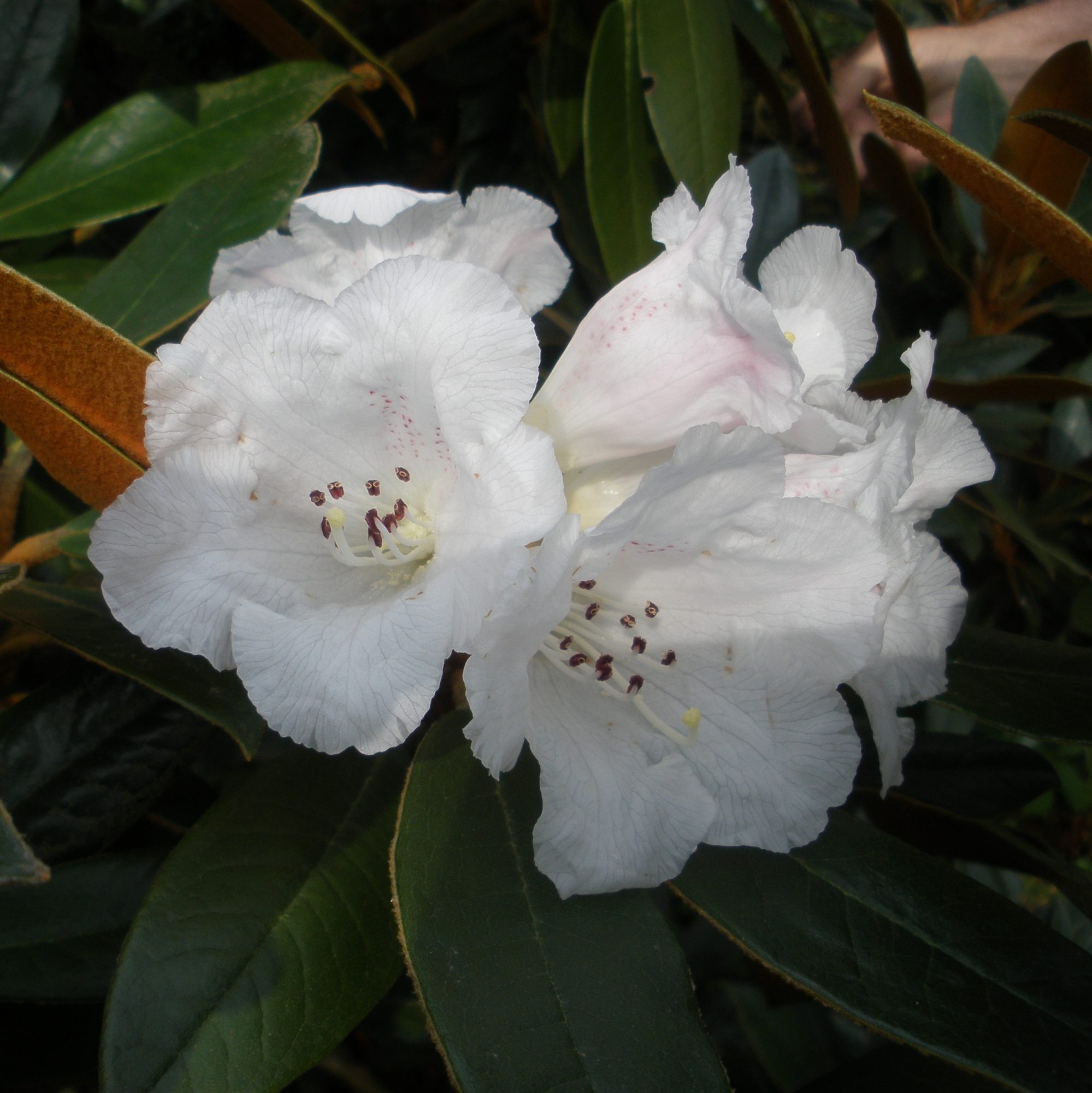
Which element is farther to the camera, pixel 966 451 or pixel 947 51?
pixel 947 51

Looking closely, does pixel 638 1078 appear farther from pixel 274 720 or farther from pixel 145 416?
pixel 145 416

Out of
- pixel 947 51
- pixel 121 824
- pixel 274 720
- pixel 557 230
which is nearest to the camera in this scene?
pixel 274 720

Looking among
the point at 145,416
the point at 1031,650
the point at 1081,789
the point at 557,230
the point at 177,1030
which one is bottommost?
the point at 1081,789

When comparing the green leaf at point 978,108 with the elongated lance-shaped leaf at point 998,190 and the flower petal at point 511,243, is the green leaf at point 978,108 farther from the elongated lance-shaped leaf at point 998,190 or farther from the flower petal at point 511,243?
the flower petal at point 511,243

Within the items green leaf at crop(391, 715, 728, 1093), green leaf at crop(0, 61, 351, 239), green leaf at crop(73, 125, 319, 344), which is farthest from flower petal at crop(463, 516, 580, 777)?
green leaf at crop(0, 61, 351, 239)

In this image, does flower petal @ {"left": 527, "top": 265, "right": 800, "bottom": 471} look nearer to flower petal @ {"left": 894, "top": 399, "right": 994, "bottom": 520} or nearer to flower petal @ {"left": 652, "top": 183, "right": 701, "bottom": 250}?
flower petal @ {"left": 652, "top": 183, "right": 701, "bottom": 250}

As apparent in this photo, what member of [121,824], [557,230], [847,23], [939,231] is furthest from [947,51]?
[121,824]
